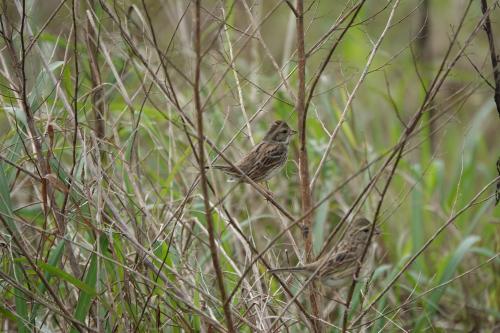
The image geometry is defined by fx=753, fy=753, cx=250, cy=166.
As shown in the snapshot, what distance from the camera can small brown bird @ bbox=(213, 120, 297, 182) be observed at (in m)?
5.46

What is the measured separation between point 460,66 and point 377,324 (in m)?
7.47

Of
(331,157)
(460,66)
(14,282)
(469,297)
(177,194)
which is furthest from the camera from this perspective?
(460,66)

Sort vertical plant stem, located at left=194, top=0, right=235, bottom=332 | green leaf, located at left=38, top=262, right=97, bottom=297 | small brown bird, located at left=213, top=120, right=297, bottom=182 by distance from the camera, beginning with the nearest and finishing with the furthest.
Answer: vertical plant stem, located at left=194, top=0, right=235, bottom=332
green leaf, located at left=38, top=262, right=97, bottom=297
small brown bird, located at left=213, top=120, right=297, bottom=182

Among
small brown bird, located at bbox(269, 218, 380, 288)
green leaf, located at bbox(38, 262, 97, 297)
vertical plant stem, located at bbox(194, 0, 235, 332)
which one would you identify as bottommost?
small brown bird, located at bbox(269, 218, 380, 288)

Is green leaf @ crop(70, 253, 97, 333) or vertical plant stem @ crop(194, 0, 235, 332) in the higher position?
vertical plant stem @ crop(194, 0, 235, 332)

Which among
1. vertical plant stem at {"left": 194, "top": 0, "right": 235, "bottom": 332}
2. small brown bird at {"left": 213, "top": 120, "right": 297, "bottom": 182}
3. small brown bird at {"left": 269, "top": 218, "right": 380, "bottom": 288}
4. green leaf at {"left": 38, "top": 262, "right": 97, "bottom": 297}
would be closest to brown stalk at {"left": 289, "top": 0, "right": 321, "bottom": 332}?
small brown bird at {"left": 269, "top": 218, "right": 380, "bottom": 288}

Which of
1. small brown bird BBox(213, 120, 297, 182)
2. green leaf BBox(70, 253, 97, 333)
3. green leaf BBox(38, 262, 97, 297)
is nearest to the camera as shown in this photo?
green leaf BBox(38, 262, 97, 297)

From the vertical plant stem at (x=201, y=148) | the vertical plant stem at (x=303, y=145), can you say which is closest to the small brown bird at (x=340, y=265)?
the vertical plant stem at (x=303, y=145)

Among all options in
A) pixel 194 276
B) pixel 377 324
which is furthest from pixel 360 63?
pixel 194 276

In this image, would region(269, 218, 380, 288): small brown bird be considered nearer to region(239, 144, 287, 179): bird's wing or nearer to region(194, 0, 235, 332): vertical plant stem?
region(194, 0, 235, 332): vertical plant stem

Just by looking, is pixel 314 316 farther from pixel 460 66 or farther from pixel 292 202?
pixel 460 66

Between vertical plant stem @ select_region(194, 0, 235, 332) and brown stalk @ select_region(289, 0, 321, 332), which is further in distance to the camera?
brown stalk @ select_region(289, 0, 321, 332)

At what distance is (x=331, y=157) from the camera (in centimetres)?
685

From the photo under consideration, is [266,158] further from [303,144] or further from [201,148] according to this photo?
[201,148]
